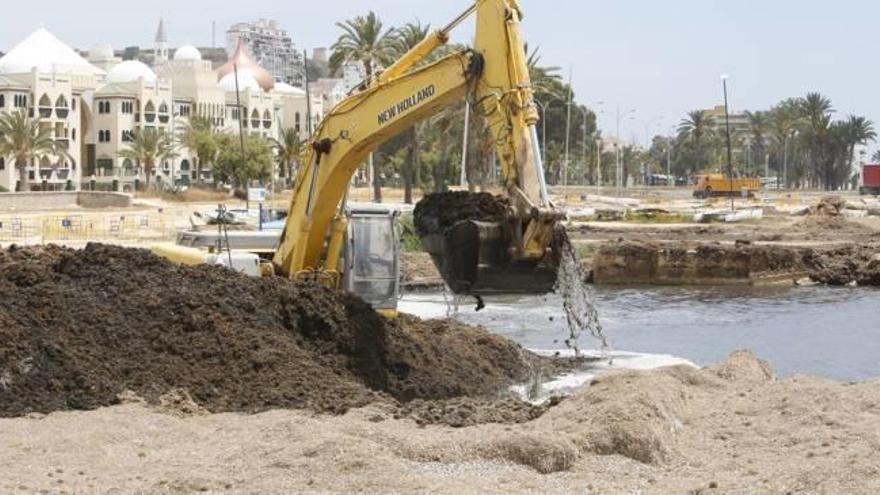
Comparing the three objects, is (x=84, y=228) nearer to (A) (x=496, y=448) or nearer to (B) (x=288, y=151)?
(B) (x=288, y=151)

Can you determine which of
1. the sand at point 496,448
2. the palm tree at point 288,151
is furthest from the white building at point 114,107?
the sand at point 496,448

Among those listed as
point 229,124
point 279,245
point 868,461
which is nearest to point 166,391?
point 279,245

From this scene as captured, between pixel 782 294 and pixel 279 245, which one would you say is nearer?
pixel 279 245

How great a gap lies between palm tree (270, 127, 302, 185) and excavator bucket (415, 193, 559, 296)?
82.7m

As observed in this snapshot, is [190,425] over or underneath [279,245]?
underneath

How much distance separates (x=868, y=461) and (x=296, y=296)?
856 centimetres

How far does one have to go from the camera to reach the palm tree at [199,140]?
344ft

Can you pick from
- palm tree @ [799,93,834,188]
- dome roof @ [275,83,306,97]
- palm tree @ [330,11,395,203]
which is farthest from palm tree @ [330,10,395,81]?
palm tree @ [799,93,834,188]

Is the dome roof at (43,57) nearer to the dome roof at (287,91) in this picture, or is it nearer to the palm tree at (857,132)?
the dome roof at (287,91)

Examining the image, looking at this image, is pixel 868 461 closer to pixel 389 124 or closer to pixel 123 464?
pixel 123 464

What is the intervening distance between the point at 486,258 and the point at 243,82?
384ft

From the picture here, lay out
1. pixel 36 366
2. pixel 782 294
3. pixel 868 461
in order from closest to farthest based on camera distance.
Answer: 1. pixel 868 461
2. pixel 36 366
3. pixel 782 294

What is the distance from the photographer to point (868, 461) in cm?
1123

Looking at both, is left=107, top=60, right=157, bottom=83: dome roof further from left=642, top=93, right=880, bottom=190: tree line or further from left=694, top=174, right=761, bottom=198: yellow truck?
left=642, top=93, right=880, bottom=190: tree line
